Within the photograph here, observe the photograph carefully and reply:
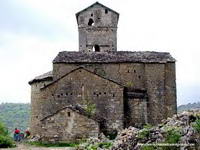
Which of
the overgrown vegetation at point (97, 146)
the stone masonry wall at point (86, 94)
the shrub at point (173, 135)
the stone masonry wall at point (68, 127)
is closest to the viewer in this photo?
the shrub at point (173, 135)

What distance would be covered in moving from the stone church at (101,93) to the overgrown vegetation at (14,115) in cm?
3559

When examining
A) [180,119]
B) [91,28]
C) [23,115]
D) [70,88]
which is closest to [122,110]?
[70,88]

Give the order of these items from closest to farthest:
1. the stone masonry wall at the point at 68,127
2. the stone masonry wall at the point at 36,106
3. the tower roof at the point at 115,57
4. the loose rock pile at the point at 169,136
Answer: the loose rock pile at the point at 169,136 < the stone masonry wall at the point at 68,127 < the tower roof at the point at 115,57 < the stone masonry wall at the point at 36,106

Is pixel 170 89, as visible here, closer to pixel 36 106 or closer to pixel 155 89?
pixel 155 89

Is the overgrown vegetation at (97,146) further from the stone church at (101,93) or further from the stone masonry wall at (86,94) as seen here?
the stone masonry wall at (86,94)

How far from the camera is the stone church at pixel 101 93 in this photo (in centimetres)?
3506

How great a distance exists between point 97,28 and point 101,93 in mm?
11860

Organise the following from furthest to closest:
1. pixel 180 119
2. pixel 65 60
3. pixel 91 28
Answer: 1. pixel 91 28
2. pixel 65 60
3. pixel 180 119

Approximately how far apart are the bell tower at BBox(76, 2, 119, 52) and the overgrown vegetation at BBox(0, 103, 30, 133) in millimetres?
29167

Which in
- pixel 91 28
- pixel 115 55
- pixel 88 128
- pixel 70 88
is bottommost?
pixel 88 128

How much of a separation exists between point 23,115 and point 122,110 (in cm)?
5707

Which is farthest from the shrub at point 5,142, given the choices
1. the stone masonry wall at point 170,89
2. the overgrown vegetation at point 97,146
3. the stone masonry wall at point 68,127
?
the stone masonry wall at point 170,89

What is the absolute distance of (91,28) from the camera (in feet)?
161

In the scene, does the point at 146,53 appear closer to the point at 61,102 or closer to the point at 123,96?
the point at 123,96
